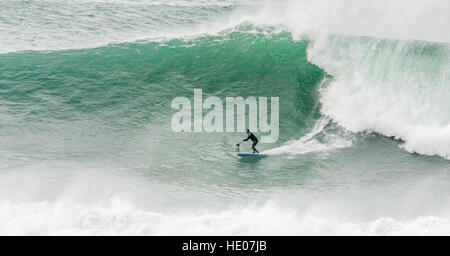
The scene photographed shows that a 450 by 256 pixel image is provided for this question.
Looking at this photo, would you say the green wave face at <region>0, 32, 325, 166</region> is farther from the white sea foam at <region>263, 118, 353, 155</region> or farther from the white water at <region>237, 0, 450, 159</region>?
the white water at <region>237, 0, 450, 159</region>

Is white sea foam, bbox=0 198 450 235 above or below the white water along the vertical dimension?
below

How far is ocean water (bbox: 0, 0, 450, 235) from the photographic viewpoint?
11.4 meters

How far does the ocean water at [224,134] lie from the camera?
11391mm

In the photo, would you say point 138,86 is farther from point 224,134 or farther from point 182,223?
point 182,223

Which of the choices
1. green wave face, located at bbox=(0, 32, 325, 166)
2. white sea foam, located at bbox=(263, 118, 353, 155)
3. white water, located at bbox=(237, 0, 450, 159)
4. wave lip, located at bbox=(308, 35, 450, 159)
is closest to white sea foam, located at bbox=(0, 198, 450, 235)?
green wave face, located at bbox=(0, 32, 325, 166)

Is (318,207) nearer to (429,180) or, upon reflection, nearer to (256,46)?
(429,180)

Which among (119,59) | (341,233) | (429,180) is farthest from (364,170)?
(119,59)

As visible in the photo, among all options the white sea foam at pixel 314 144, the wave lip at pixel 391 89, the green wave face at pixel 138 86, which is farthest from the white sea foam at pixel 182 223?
A: the wave lip at pixel 391 89

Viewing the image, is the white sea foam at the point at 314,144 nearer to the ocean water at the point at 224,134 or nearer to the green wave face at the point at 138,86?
the ocean water at the point at 224,134

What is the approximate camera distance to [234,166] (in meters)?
14.0

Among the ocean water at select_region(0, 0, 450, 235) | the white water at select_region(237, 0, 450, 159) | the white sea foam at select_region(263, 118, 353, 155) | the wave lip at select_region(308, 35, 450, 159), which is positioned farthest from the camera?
the white water at select_region(237, 0, 450, 159)

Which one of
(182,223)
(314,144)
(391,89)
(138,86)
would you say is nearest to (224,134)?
(314,144)

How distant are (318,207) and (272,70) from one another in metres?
8.77

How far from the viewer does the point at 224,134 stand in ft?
51.7
